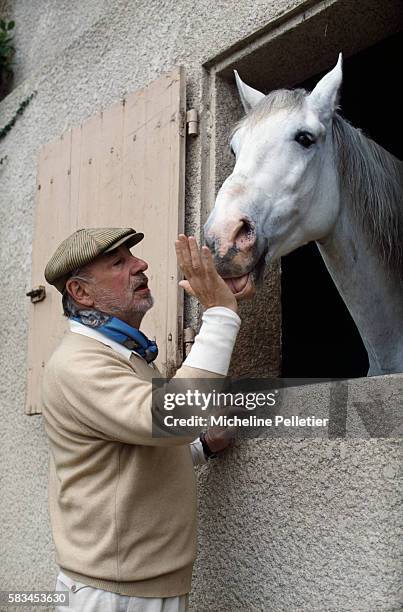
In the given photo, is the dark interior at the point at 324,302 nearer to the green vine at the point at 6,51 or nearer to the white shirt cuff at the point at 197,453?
the white shirt cuff at the point at 197,453

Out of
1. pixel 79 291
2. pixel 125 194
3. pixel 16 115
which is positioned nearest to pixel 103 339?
pixel 79 291

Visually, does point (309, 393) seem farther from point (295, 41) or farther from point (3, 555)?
point (3, 555)

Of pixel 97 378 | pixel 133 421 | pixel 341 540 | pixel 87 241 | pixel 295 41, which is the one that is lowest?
pixel 341 540

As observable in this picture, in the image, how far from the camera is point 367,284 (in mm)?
2617

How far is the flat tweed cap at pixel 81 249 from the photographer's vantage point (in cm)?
218

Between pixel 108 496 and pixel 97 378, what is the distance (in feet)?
1.01

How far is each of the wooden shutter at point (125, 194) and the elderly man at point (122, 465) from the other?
69cm

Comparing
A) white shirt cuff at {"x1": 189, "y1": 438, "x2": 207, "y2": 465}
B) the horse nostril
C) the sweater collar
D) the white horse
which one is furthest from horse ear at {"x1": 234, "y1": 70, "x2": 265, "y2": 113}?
white shirt cuff at {"x1": 189, "y1": 438, "x2": 207, "y2": 465}

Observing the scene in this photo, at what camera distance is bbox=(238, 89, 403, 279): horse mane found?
101 inches

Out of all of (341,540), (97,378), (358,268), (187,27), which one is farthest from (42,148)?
(341,540)

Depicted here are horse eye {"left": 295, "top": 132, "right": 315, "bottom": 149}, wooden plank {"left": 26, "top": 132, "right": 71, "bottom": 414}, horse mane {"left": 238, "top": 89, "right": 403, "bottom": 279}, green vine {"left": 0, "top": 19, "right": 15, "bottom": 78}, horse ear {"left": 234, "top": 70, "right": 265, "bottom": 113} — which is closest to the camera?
horse eye {"left": 295, "top": 132, "right": 315, "bottom": 149}

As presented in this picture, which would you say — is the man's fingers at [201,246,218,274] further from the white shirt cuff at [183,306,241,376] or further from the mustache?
the mustache

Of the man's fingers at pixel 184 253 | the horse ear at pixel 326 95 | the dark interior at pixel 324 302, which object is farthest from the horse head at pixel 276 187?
the dark interior at pixel 324 302

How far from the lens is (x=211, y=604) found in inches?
96.0
